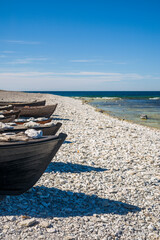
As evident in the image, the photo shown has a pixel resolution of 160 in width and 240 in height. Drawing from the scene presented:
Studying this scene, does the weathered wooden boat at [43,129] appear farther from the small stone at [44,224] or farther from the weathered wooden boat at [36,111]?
the weathered wooden boat at [36,111]

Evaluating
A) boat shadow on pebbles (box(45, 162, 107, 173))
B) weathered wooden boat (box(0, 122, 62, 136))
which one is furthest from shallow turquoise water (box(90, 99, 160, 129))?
weathered wooden boat (box(0, 122, 62, 136))

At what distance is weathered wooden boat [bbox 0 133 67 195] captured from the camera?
521cm

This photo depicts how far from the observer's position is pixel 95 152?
34.3 ft

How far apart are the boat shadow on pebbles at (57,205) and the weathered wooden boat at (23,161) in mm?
328

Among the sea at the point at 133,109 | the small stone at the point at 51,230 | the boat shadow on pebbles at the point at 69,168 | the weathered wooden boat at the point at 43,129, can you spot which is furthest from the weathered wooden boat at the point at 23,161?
the sea at the point at 133,109

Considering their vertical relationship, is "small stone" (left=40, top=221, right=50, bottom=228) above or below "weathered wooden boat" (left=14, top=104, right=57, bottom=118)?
below

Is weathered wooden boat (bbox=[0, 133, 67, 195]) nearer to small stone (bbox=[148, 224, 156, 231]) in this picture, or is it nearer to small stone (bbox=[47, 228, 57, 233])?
small stone (bbox=[47, 228, 57, 233])

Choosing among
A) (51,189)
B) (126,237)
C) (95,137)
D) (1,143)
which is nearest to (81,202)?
(51,189)

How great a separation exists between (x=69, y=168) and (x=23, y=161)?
10.1 feet

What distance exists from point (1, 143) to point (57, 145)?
1.33 m

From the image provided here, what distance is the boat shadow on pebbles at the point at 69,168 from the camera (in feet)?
26.3

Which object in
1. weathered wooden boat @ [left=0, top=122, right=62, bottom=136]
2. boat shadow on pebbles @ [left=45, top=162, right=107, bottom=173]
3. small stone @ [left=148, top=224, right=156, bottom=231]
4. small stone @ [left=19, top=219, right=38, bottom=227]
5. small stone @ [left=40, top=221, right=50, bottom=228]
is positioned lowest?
small stone @ [left=148, top=224, right=156, bottom=231]

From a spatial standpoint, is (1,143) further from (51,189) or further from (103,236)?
(103,236)

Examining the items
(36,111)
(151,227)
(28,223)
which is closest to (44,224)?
(28,223)
